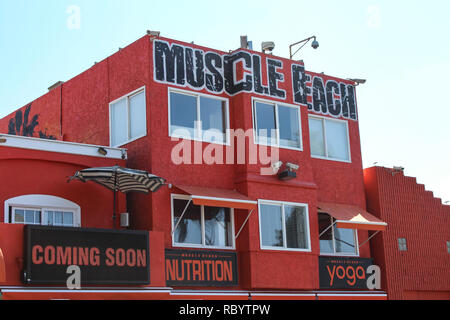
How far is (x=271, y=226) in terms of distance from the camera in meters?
21.2

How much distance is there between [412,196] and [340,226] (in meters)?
4.58

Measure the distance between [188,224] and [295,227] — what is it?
3.47m

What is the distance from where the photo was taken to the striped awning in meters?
17.8

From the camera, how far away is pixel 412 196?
25.4 meters

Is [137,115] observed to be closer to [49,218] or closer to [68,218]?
[68,218]

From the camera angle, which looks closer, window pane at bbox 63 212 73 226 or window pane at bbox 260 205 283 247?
window pane at bbox 63 212 73 226

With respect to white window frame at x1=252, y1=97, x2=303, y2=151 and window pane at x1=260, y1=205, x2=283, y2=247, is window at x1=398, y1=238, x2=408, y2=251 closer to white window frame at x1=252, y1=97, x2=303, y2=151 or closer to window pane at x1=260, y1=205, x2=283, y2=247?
white window frame at x1=252, y1=97, x2=303, y2=151

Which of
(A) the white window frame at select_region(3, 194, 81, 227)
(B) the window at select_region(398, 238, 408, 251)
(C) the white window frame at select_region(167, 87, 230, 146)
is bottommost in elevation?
(B) the window at select_region(398, 238, 408, 251)

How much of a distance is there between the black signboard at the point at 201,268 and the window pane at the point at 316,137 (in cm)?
537

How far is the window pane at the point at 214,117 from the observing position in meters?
21.2

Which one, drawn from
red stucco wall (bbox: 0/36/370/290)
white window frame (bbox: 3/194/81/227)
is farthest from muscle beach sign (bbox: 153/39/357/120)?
white window frame (bbox: 3/194/81/227)

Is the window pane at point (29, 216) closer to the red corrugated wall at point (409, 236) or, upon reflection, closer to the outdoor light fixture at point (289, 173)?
the outdoor light fixture at point (289, 173)

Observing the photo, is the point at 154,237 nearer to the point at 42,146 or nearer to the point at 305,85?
the point at 42,146
